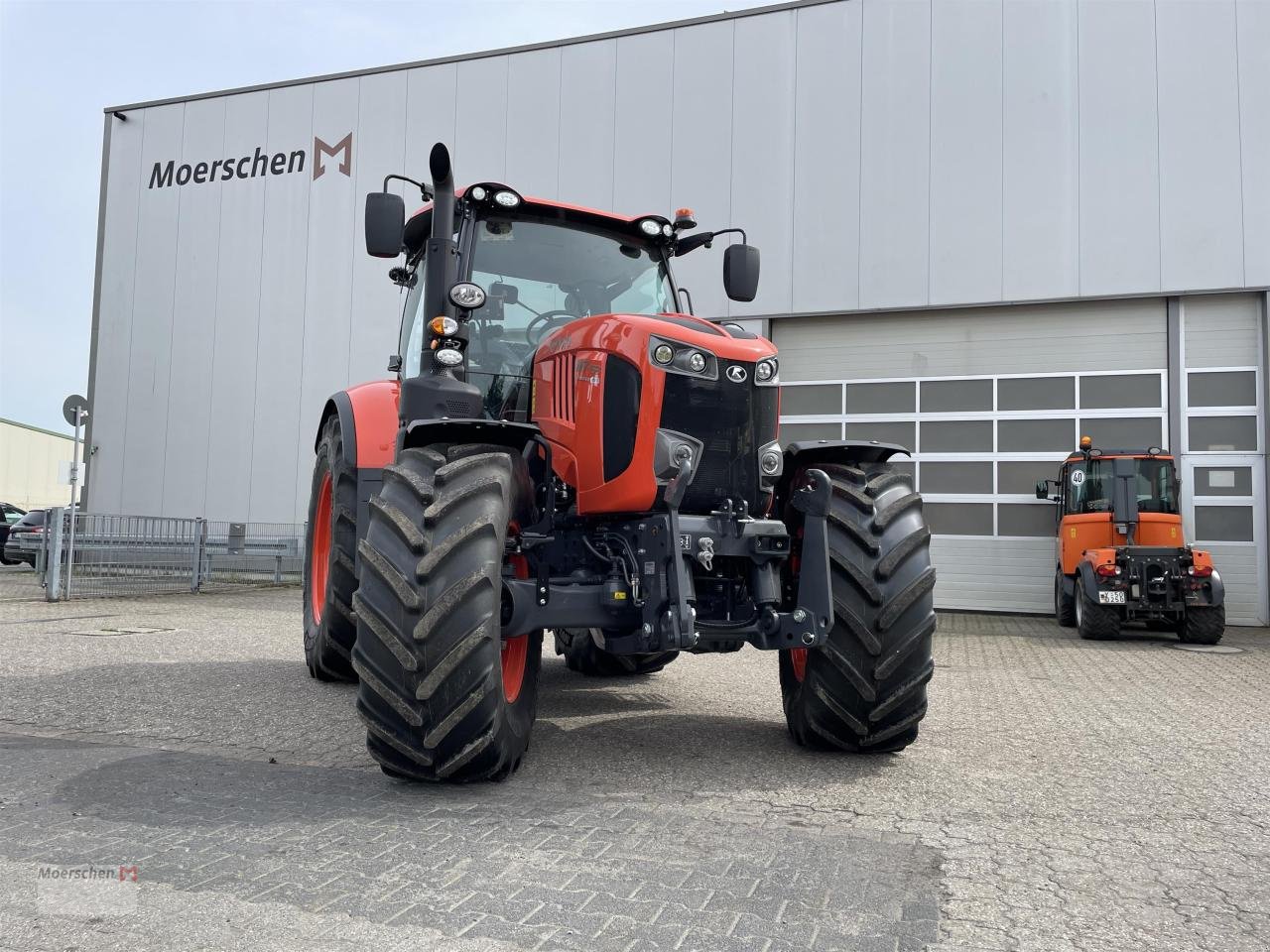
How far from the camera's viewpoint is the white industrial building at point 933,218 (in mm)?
13453

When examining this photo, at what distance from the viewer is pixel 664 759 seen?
15.0 feet

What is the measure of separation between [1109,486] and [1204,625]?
6.60ft

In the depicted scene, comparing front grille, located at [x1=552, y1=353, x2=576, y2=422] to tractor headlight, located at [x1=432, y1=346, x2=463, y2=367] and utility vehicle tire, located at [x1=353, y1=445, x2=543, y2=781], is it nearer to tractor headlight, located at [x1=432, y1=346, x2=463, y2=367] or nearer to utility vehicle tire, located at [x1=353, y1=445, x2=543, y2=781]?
tractor headlight, located at [x1=432, y1=346, x2=463, y2=367]

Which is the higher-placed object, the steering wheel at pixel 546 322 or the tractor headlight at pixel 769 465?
the steering wheel at pixel 546 322

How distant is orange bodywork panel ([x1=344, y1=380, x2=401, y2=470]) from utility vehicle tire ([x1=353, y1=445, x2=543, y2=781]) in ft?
6.00

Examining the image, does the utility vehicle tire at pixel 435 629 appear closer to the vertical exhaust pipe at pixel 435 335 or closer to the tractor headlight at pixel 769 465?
the vertical exhaust pipe at pixel 435 335

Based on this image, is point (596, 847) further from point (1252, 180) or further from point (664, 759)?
point (1252, 180)

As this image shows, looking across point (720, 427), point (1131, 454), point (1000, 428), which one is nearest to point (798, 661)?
point (720, 427)

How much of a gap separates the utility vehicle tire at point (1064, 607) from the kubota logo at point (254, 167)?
44.7 ft

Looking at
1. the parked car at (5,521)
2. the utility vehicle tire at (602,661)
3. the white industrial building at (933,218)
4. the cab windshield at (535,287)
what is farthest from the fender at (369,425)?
the parked car at (5,521)

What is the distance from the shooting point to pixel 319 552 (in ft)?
23.6

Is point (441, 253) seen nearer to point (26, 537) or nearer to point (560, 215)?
point (560, 215)

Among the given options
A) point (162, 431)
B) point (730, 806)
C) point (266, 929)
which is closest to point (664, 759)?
point (730, 806)

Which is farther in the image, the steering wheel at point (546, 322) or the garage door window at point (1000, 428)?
the garage door window at point (1000, 428)
